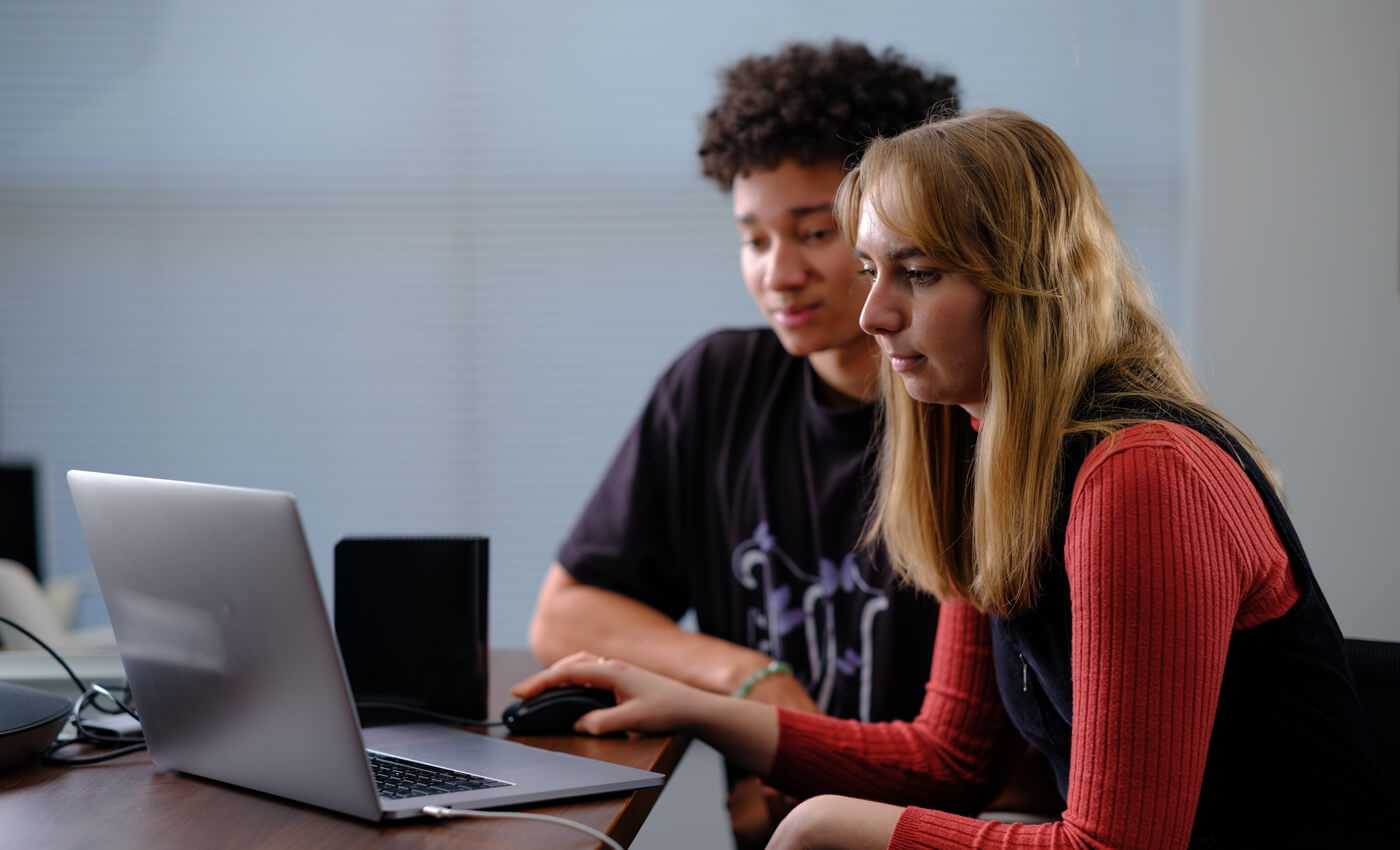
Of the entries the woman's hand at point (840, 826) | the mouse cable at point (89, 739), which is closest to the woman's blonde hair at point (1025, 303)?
the woman's hand at point (840, 826)

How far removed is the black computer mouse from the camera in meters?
1.04

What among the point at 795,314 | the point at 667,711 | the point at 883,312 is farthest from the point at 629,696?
the point at 795,314

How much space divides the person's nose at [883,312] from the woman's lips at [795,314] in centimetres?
47

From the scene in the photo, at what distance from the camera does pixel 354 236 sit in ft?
8.44

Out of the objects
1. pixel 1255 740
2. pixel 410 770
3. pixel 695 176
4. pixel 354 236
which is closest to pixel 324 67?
pixel 354 236

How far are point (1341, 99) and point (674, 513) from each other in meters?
1.46

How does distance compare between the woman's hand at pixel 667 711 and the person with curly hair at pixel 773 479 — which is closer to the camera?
the woman's hand at pixel 667 711

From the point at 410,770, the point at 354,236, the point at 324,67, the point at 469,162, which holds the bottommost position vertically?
the point at 410,770

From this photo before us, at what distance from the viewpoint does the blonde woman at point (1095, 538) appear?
77 centimetres

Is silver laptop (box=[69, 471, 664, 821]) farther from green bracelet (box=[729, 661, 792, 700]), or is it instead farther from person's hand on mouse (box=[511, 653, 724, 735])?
green bracelet (box=[729, 661, 792, 700])

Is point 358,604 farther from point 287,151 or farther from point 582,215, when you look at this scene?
point 287,151

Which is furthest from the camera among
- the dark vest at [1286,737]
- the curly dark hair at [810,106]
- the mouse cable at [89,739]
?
the curly dark hair at [810,106]

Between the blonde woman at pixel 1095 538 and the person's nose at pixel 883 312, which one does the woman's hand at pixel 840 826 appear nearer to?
the blonde woman at pixel 1095 538

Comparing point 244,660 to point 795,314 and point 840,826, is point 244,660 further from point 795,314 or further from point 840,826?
point 795,314
